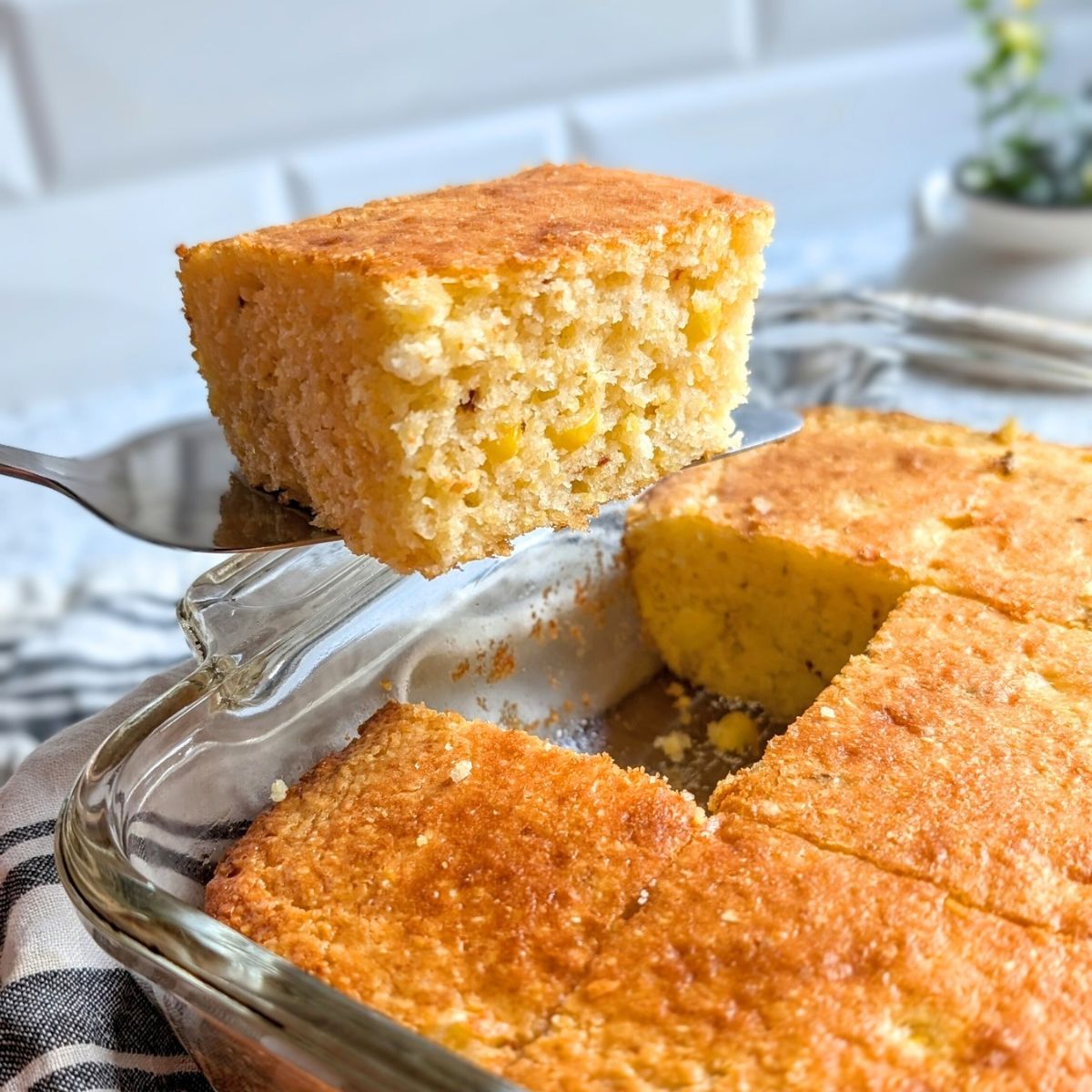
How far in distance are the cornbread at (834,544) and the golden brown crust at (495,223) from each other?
52cm

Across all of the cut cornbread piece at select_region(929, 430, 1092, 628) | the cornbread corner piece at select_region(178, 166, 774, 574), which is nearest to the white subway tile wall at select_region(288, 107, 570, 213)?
the cornbread corner piece at select_region(178, 166, 774, 574)

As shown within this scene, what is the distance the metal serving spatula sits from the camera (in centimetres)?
157

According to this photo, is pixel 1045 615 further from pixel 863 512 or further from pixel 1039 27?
pixel 1039 27

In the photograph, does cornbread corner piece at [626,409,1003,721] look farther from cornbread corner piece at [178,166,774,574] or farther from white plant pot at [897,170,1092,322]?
white plant pot at [897,170,1092,322]

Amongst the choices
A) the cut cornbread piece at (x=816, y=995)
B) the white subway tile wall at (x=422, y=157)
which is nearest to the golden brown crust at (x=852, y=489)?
the cut cornbread piece at (x=816, y=995)

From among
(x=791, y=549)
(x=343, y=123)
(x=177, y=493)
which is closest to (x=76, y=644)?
(x=177, y=493)

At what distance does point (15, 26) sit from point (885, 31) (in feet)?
9.60

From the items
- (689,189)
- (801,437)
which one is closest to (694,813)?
(689,189)

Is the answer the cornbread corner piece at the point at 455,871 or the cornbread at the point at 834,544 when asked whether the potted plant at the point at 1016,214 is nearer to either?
the cornbread at the point at 834,544

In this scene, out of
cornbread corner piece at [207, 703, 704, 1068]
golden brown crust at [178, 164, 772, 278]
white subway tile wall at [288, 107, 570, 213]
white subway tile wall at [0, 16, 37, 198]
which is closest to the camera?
cornbread corner piece at [207, 703, 704, 1068]

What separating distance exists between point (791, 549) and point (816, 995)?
85 cm

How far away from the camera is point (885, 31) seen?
4.56 meters

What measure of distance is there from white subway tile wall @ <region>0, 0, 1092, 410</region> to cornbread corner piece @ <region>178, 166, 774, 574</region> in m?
2.32

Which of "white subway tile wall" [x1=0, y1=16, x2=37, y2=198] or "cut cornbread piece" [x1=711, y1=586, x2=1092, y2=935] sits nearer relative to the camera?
"cut cornbread piece" [x1=711, y1=586, x2=1092, y2=935]
